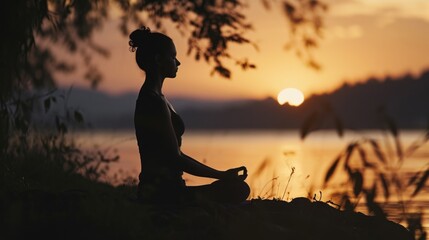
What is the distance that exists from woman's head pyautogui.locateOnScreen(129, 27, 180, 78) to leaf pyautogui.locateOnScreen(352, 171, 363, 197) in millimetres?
3022

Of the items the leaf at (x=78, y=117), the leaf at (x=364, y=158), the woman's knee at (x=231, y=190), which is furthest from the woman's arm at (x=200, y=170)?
the leaf at (x=78, y=117)

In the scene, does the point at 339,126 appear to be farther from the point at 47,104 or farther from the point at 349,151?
the point at 47,104

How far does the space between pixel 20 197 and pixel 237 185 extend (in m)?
2.24

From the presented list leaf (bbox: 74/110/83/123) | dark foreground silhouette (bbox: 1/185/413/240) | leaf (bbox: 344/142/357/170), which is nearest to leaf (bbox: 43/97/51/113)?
leaf (bbox: 74/110/83/123)

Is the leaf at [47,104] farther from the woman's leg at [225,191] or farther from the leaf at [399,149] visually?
the leaf at [399,149]

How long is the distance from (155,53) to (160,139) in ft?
2.96

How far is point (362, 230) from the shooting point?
8.70m

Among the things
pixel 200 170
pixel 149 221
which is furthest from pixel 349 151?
pixel 200 170

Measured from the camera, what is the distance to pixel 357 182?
219 inches

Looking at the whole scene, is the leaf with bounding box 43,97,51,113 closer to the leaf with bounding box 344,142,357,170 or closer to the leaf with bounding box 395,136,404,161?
the leaf with bounding box 344,142,357,170

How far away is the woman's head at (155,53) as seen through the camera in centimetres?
805

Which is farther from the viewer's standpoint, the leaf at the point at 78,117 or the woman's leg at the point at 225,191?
the leaf at the point at 78,117

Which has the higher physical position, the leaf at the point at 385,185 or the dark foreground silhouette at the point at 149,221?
the leaf at the point at 385,185

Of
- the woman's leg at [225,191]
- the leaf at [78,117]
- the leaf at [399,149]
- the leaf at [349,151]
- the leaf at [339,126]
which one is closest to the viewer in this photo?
the leaf at [399,149]
